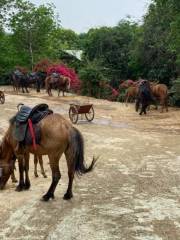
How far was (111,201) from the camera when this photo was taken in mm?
8805

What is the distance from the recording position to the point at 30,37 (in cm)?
3997

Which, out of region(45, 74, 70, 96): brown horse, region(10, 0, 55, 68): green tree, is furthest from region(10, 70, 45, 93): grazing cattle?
region(10, 0, 55, 68): green tree

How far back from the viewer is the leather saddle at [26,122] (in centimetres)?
895

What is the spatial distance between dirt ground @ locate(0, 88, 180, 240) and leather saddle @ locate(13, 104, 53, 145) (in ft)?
3.60

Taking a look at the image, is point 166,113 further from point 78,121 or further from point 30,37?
point 30,37

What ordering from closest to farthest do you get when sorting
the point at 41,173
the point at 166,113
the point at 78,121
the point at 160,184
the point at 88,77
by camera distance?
1. the point at 160,184
2. the point at 41,173
3. the point at 78,121
4. the point at 166,113
5. the point at 88,77

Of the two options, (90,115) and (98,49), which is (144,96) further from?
(98,49)

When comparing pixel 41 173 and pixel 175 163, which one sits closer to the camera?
pixel 41 173

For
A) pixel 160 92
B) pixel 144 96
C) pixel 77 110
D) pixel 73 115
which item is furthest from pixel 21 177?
pixel 160 92

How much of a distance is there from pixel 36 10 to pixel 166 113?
67.0 feet

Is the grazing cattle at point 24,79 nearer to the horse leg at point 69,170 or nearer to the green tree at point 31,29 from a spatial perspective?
the green tree at point 31,29

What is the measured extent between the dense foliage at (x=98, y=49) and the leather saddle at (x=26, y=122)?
20.1 m

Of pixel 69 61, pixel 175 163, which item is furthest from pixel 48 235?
pixel 69 61

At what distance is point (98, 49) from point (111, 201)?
3062 centimetres
